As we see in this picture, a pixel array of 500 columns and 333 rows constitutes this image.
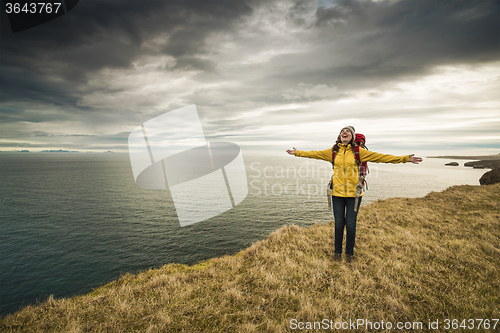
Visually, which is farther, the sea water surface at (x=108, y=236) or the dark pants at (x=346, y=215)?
the sea water surface at (x=108, y=236)

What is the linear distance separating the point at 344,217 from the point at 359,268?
5.00 ft

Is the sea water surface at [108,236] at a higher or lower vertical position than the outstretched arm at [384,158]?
lower

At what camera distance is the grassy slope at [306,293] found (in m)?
4.05

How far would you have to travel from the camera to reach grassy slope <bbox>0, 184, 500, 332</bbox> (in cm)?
405

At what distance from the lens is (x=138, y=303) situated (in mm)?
4941

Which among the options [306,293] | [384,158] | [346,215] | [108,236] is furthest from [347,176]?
[108,236]

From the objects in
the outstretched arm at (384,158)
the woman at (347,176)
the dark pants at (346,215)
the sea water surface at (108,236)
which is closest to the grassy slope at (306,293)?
the dark pants at (346,215)

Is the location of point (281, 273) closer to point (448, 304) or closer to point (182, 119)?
point (448, 304)

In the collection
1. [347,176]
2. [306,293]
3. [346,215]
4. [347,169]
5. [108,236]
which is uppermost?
[347,169]

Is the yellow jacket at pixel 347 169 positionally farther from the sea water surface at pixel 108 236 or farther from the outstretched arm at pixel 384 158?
the sea water surface at pixel 108 236

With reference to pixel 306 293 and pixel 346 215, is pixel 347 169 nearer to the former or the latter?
pixel 346 215

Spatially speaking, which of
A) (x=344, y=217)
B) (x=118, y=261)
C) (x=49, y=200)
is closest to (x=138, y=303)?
(x=344, y=217)

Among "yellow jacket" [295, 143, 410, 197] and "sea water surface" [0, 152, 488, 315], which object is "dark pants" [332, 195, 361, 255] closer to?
"yellow jacket" [295, 143, 410, 197]

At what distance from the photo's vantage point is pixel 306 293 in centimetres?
482
